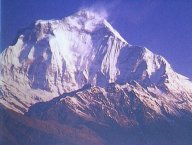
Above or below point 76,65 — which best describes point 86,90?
below

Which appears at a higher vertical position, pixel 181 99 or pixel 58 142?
pixel 181 99

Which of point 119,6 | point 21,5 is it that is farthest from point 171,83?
point 21,5

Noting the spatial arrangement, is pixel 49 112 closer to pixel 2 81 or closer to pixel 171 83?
pixel 2 81

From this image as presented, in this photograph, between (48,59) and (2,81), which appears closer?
(2,81)

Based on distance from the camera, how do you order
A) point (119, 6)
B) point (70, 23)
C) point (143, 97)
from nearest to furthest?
point (119, 6)
point (70, 23)
point (143, 97)

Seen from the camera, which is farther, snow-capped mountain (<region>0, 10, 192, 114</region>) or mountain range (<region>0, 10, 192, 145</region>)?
snow-capped mountain (<region>0, 10, 192, 114</region>)

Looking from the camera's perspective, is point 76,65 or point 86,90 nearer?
point 86,90

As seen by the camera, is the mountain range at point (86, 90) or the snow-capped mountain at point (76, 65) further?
the snow-capped mountain at point (76, 65)

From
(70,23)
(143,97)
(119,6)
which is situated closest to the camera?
(119,6)
